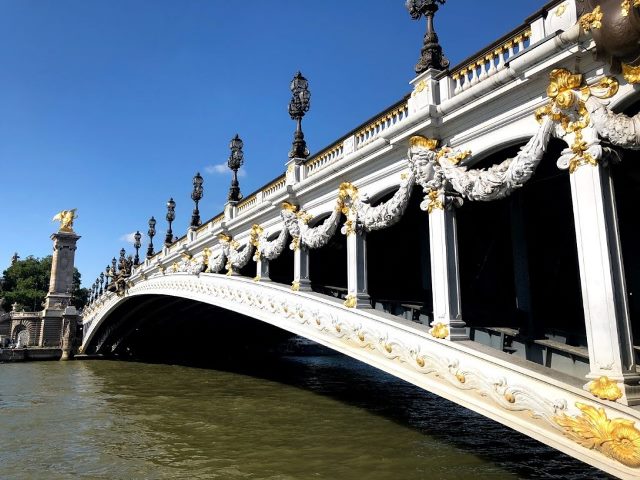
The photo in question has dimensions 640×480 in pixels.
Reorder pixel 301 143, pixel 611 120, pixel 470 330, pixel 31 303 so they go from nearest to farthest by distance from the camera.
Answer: pixel 611 120, pixel 470 330, pixel 301 143, pixel 31 303

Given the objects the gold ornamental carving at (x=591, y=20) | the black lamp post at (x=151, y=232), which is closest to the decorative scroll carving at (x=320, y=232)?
the gold ornamental carving at (x=591, y=20)

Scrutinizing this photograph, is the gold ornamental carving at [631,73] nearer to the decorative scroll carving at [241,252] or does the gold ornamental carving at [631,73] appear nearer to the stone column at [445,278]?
the stone column at [445,278]

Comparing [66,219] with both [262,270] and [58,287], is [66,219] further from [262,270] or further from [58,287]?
[262,270]

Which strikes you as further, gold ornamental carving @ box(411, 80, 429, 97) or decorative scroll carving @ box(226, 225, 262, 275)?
decorative scroll carving @ box(226, 225, 262, 275)

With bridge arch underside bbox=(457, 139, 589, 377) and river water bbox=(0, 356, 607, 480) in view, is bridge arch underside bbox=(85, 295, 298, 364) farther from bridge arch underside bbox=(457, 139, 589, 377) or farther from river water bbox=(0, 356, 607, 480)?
bridge arch underside bbox=(457, 139, 589, 377)

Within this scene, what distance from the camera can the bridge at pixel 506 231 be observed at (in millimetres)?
6141

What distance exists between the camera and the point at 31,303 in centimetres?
7975

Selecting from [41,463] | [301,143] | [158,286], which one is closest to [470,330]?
[301,143]

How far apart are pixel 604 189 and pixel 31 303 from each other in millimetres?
88915

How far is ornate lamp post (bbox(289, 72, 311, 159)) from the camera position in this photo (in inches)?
564

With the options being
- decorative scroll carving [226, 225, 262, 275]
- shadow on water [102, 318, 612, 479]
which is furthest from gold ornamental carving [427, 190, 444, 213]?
decorative scroll carving [226, 225, 262, 275]

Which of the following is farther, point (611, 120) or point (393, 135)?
point (393, 135)

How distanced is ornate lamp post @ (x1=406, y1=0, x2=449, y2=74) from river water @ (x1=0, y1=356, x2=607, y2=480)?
24.3ft

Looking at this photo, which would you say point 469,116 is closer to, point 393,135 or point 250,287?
point 393,135
